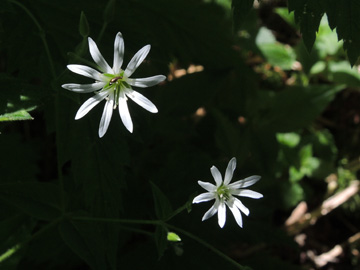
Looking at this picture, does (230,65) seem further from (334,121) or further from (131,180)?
(334,121)

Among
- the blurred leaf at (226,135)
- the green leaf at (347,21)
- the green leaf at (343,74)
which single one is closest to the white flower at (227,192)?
the green leaf at (347,21)

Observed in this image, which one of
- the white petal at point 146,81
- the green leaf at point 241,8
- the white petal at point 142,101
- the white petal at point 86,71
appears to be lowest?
the white petal at point 142,101

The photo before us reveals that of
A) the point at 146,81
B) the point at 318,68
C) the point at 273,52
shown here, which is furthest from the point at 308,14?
the point at 318,68

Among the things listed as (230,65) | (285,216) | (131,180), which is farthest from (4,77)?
(285,216)

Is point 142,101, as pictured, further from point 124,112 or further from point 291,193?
point 291,193

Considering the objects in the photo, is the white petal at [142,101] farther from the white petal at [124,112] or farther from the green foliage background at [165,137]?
the green foliage background at [165,137]

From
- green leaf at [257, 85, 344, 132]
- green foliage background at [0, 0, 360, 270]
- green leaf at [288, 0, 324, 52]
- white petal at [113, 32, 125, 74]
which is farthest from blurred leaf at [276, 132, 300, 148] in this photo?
white petal at [113, 32, 125, 74]

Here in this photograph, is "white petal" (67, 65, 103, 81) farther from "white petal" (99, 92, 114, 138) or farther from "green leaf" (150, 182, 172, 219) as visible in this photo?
"green leaf" (150, 182, 172, 219)
